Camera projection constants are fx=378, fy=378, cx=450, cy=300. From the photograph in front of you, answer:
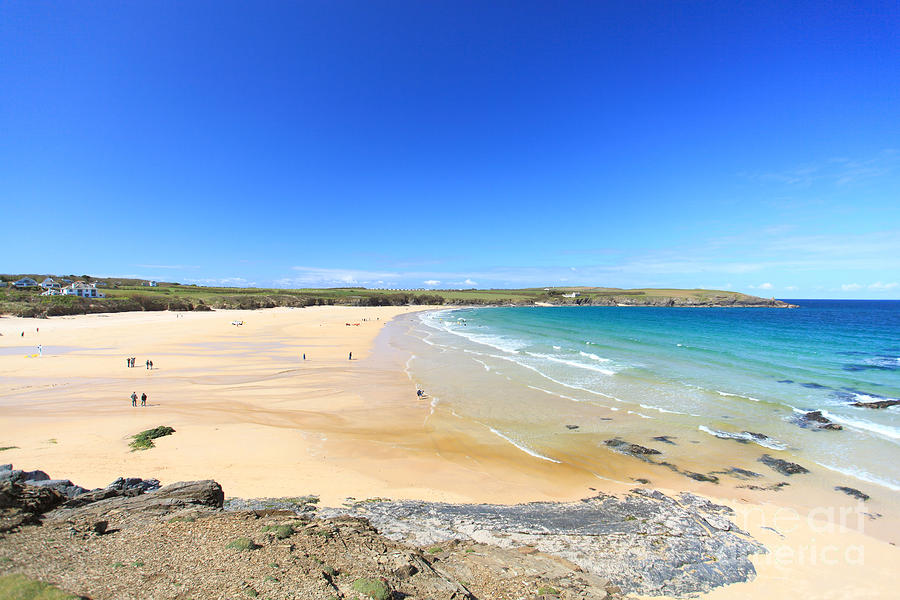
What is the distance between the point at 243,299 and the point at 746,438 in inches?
4266

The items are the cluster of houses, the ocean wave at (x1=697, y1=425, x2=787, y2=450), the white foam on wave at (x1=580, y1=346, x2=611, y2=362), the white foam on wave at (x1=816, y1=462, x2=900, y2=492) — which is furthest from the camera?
the cluster of houses

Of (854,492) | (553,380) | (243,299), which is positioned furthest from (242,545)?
(243,299)

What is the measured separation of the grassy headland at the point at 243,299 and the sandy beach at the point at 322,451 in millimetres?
53584

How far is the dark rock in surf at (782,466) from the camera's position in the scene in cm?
1320

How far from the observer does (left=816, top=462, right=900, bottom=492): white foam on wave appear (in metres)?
12.2

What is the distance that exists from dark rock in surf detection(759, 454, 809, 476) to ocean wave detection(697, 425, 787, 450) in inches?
54.3

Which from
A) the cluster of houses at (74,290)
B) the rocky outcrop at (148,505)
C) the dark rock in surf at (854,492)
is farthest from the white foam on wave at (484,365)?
the cluster of houses at (74,290)

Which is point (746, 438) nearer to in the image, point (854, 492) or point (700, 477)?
point (854, 492)

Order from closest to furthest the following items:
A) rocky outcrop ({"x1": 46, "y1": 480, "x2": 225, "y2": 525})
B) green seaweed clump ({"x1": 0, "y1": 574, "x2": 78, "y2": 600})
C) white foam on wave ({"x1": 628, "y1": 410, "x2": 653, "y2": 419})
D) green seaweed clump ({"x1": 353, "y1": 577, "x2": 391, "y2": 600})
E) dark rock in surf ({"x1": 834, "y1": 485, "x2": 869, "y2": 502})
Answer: green seaweed clump ({"x1": 0, "y1": 574, "x2": 78, "y2": 600}) < green seaweed clump ({"x1": 353, "y1": 577, "x2": 391, "y2": 600}) < rocky outcrop ({"x1": 46, "y1": 480, "x2": 225, "y2": 525}) < dark rock in surf ({"x1": 834, "y1": 485, "x2": 869, "y2": 502}) < white foam on wave ({"x1": 628, "y1": 410, "x2": 653, "y2": 419})

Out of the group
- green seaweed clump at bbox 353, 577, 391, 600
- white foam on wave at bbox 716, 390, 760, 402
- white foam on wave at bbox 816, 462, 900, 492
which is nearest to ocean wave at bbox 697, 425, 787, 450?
white foam on wave at bbox 816, 462, 900, 492

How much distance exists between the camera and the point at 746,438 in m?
16.2

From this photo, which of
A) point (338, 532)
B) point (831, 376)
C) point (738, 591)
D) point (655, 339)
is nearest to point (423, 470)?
point (338, 532)

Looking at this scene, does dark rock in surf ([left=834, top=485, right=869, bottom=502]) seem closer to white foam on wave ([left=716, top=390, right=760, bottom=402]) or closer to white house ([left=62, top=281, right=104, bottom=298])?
white foam on wave ([left=716, top=390, right=760, bottom=402])

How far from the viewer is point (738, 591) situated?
734 centimetres
